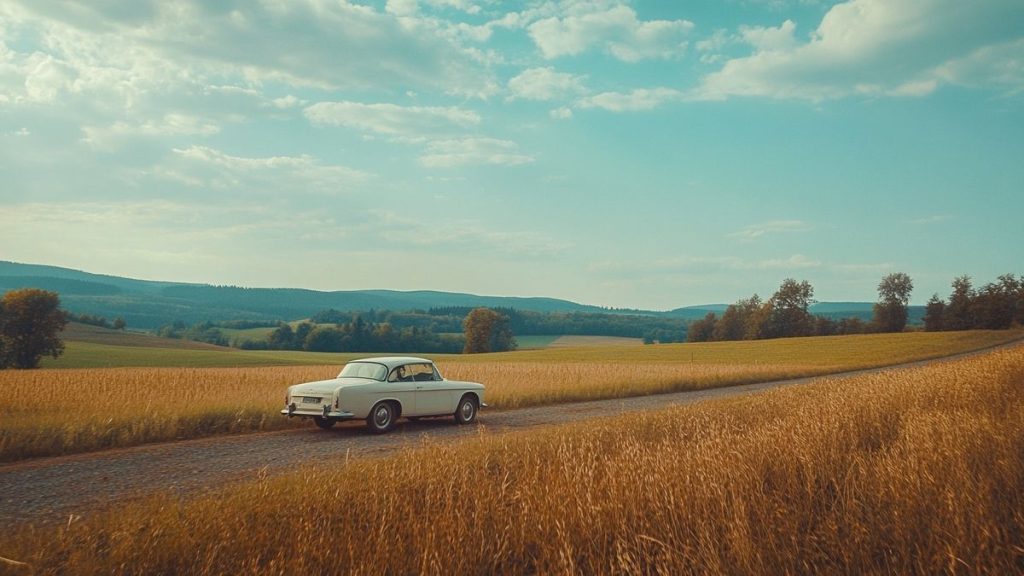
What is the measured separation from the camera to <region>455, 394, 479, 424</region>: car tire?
17500 millimetres

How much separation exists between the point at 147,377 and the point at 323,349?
268 ft

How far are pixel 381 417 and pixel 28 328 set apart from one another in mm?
51225

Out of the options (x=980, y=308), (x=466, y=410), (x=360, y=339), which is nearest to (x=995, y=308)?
(x=980, y=308)

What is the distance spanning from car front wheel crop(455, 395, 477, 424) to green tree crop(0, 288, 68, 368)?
49942 mm

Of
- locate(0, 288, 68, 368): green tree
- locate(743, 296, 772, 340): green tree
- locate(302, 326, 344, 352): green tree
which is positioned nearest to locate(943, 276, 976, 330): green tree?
locate(743, 296, 772, 340): green tree

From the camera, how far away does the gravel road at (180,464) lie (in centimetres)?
827

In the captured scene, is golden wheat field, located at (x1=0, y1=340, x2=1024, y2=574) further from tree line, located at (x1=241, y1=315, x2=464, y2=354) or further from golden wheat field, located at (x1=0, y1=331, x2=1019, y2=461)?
tree line, located at (x1=241, y1=315, x2=464, y2=354)

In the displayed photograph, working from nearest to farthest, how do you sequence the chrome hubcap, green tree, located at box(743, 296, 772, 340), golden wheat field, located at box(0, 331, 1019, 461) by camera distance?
golden wheat field, located at box(0, 331, 1019, 461)
the chrome hubcap
green tree, located at box(743, 296, 772, 340)

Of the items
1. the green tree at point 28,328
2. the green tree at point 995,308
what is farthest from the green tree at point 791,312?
the green tree at point 28,328

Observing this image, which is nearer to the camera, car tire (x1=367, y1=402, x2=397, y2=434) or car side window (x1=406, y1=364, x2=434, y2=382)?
car tire (x1=367, y1=402, x2=397, y2=434)

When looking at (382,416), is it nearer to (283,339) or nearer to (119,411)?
(119,411)

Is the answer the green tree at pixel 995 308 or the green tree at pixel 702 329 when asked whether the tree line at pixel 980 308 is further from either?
the green tree at pixel 702 329

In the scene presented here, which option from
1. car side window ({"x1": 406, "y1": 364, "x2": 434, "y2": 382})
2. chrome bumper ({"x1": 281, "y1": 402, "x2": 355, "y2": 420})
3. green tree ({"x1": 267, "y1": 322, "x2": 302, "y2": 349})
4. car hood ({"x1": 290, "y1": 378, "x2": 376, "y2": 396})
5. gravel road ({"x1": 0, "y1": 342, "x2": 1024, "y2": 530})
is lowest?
green tree ({"x1": 267, "y1": 322, "x2": 302, "y2": 349})

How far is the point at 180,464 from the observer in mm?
11211
